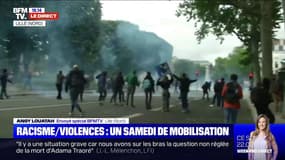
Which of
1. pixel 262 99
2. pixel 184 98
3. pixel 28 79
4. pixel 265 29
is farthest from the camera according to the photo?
pixel 265 29

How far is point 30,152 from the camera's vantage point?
7758mm

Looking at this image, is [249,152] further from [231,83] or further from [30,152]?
[30,152]

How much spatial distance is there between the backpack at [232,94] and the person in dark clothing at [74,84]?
215 cm

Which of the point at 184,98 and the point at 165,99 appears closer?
the point at 184,98

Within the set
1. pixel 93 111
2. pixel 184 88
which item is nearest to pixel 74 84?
pixel 93 111

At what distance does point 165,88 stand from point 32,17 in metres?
1.95

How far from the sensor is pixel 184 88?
28.0ft

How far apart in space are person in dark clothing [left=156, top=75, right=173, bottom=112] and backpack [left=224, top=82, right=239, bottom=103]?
871 mm

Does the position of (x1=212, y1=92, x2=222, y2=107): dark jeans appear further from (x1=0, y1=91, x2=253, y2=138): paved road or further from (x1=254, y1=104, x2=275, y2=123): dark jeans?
(x1=254, y1=104, x2=275, y2=123): dark jeans

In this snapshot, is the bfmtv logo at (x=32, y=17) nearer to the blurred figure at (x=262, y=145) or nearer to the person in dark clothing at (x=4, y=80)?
the person in dark clothing at (x=4, y=80)

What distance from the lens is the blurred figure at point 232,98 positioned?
867 centimetres

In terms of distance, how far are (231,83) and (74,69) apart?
7.46 feet

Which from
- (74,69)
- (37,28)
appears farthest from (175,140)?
(37,28)

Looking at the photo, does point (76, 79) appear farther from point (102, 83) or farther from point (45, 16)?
point (45, 16)
